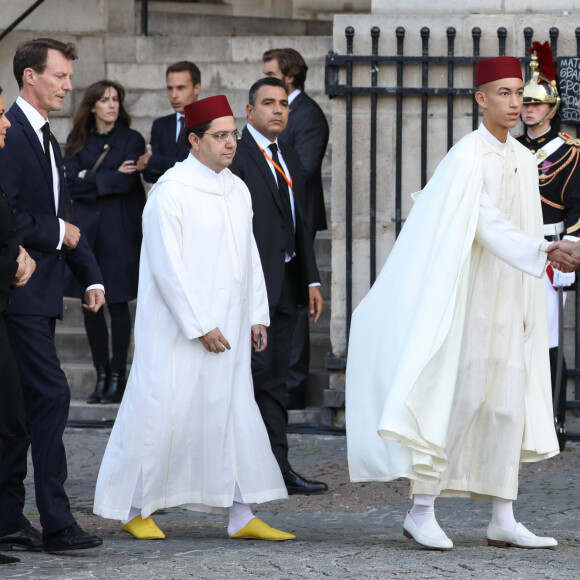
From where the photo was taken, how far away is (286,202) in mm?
8055

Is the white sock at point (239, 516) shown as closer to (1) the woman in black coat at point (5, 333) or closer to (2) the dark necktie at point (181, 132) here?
(1) the woman in black coat at point (5, 333)

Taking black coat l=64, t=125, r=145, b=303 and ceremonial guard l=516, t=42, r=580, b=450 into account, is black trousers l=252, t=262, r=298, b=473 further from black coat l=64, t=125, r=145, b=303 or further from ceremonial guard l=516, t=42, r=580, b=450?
black coat l=64, t=125, r=145, b=303

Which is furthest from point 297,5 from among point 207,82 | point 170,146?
point 170,146

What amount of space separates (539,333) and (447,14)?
354cm

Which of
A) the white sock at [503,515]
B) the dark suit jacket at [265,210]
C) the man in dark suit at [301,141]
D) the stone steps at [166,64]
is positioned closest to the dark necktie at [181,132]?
the man in dark suit at [301,141]

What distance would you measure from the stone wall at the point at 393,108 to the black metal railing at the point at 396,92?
4 cm

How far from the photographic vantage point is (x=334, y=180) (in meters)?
9.84

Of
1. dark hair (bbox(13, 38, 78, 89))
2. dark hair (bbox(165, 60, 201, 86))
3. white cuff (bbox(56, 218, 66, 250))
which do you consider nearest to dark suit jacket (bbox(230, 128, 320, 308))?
dark hair (bbox(13, 38, 78, 89))

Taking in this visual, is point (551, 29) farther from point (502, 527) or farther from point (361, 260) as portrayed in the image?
point (502, 527)

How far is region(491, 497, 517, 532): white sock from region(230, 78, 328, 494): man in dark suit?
159 centimetres

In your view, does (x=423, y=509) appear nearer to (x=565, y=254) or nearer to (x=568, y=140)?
(x=565, y=254)

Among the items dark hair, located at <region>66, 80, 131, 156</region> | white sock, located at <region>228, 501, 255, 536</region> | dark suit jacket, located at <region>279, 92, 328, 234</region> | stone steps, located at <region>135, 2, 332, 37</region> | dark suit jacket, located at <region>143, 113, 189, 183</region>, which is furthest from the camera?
stone steps, located at <region>135, 2, 332, 37</region>

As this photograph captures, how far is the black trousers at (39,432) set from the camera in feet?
20.6

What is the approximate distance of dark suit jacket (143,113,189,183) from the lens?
10086 mm
